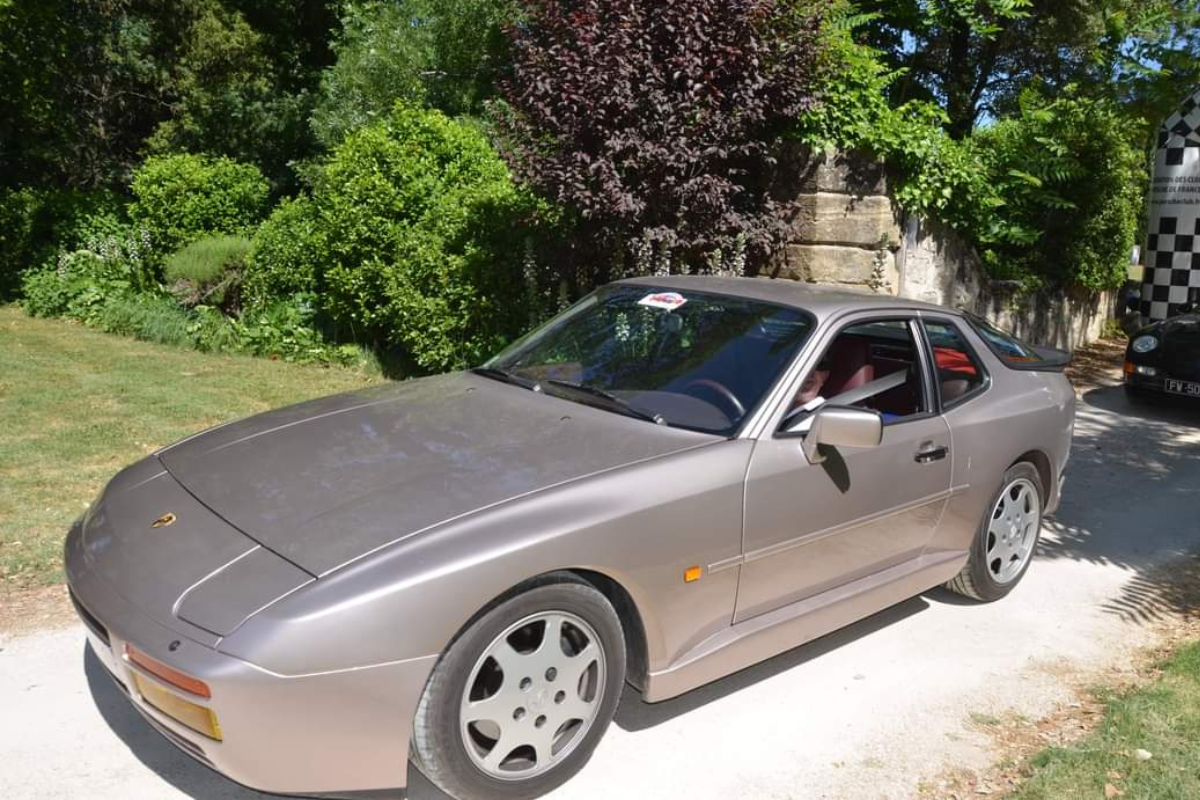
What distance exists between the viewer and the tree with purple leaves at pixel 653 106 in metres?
7.21

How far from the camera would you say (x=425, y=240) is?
8.78 m

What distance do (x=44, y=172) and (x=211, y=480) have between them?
21.5 m

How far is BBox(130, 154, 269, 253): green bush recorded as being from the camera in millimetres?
12891

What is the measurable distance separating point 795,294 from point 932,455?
2.99 ft

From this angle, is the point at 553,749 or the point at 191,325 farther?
the point at 191,325

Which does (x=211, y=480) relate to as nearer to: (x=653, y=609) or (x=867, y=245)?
(x=653, y=609)

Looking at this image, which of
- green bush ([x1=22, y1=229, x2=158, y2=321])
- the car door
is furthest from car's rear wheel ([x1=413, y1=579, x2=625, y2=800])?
green bush ([x1=22, y1=229, x2=158, y2=321])

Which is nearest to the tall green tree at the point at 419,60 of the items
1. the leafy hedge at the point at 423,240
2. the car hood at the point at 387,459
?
the leafy hedge at the point at 423,240

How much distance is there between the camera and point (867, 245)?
29.5 feet

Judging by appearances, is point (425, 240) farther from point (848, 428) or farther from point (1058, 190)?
point (1058, 190)

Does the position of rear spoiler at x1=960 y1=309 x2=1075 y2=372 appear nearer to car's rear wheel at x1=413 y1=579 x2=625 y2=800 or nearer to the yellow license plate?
car's rear wheel at x1=413 y1=579 x2=625 y2=800

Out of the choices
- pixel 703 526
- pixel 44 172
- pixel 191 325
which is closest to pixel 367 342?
pixel 191 325

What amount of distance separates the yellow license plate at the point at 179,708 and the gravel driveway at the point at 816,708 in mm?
514

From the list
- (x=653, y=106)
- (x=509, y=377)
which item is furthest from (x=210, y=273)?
(x=509, y=377)
